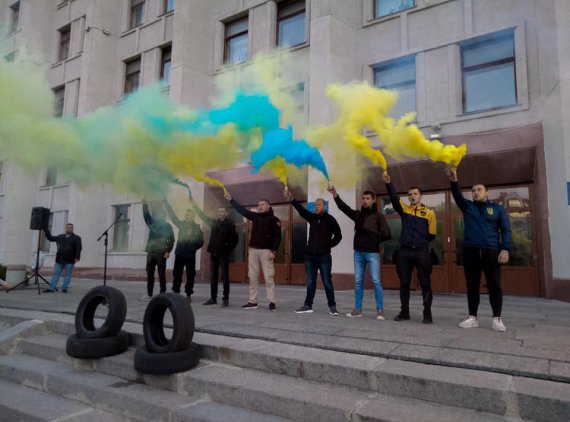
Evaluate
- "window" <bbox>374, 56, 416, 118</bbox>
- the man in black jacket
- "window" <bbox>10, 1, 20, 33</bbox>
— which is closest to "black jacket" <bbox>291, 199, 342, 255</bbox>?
"window" <bbox>374, 56, 416, 118</bbox>

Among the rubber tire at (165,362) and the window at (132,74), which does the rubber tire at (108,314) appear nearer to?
the rubber tire at (165,362)

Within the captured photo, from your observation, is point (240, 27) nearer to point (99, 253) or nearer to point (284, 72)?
→ point (284, 72)

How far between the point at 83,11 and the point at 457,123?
1822 cm

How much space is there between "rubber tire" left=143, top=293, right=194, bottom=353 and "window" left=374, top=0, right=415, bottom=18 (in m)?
11.6

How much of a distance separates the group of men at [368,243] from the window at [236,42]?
8445 millimetres

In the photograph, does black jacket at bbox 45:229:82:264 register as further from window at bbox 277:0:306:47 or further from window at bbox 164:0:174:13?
window at bbox 164:0:174:13

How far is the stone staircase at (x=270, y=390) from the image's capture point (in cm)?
308

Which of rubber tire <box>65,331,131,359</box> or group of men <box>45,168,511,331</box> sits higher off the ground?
group of men <box>45,168,511,331</box>

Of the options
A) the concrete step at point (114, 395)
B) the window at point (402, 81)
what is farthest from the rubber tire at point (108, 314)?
the window at point (402, 81)

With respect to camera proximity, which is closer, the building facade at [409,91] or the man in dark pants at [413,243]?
the man in dark pants at [413,243]

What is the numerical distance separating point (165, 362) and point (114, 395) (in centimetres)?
55

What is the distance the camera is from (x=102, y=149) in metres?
7.74

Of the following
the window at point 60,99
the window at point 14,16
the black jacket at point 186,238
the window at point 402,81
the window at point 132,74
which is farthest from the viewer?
the window at point 14,16

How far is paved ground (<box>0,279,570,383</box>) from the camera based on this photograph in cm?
365
